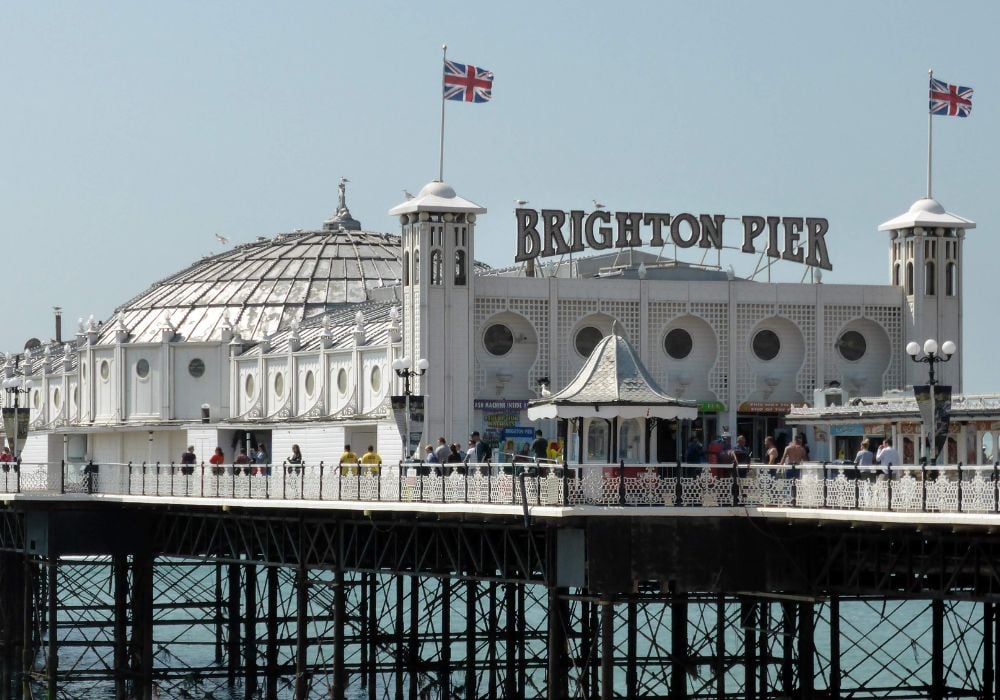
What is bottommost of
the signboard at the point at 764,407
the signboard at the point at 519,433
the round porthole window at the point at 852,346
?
the signboard at the point at 519,433

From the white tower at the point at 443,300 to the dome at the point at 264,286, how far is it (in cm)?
3904

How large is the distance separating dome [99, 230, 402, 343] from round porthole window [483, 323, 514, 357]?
38.3 meters

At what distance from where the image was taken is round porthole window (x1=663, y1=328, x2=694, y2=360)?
69.8 m

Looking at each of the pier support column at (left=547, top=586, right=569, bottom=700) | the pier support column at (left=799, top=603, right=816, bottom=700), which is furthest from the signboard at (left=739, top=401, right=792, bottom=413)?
the pier support column at (left=547, top=586, right=569, bottom=700)

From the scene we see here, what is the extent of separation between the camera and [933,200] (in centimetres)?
6931

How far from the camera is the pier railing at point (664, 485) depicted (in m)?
37.1

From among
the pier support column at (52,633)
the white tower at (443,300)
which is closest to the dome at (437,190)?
the white tower at (443,300)

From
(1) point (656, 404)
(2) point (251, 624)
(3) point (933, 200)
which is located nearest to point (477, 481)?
(1) point (656, 404)

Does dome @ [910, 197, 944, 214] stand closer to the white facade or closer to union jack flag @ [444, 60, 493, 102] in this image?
the white facade

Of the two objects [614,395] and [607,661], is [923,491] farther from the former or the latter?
[614,395]

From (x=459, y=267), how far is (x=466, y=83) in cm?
580

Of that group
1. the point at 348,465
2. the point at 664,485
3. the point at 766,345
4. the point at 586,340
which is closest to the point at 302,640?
the point at 348,465

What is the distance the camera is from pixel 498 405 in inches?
2653

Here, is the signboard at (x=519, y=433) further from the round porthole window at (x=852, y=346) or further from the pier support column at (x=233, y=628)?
the round porthole window at (x=852, y=346)
